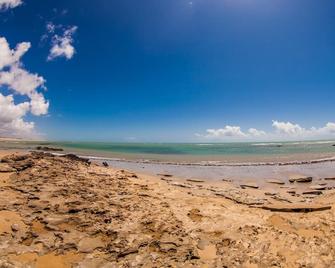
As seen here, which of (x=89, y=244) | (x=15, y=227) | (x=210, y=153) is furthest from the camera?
(x=210, y=153)

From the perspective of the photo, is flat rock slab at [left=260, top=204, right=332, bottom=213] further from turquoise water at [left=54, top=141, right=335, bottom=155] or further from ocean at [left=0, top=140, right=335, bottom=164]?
turquoise water at [left=54, top=141, right=335, bottom=155]

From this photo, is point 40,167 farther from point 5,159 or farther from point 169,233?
point 169,233

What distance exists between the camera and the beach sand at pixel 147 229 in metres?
6.67

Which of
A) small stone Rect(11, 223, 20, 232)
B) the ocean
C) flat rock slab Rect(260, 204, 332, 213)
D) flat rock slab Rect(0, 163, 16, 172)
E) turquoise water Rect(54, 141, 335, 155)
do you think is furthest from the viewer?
turquoise water Rect(54, 141, 335, 155)

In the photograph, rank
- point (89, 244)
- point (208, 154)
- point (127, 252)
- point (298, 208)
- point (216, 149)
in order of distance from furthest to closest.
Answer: point (216, 149) → point (208, 154) → point (298, 208) → point (89, 244) → point (127, 252)

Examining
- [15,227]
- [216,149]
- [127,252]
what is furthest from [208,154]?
[127,252]

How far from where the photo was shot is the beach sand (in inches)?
263

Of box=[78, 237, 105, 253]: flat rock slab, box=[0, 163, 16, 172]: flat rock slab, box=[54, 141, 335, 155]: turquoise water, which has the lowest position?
box=[78, 237, 105, 253]: flat rock slab

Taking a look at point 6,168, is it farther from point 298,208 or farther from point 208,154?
point 208,154

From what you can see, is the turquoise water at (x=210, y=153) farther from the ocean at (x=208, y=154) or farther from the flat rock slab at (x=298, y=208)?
the flat rock slab at (x=298, y=208)

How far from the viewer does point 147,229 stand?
27.3ft

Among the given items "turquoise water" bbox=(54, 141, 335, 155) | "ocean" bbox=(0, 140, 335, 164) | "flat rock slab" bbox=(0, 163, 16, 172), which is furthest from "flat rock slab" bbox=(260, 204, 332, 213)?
"turquoise water" bbox=(54, 141, 335, 155)

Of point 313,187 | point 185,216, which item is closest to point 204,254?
point 185,216

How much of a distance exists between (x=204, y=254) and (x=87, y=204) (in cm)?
523
